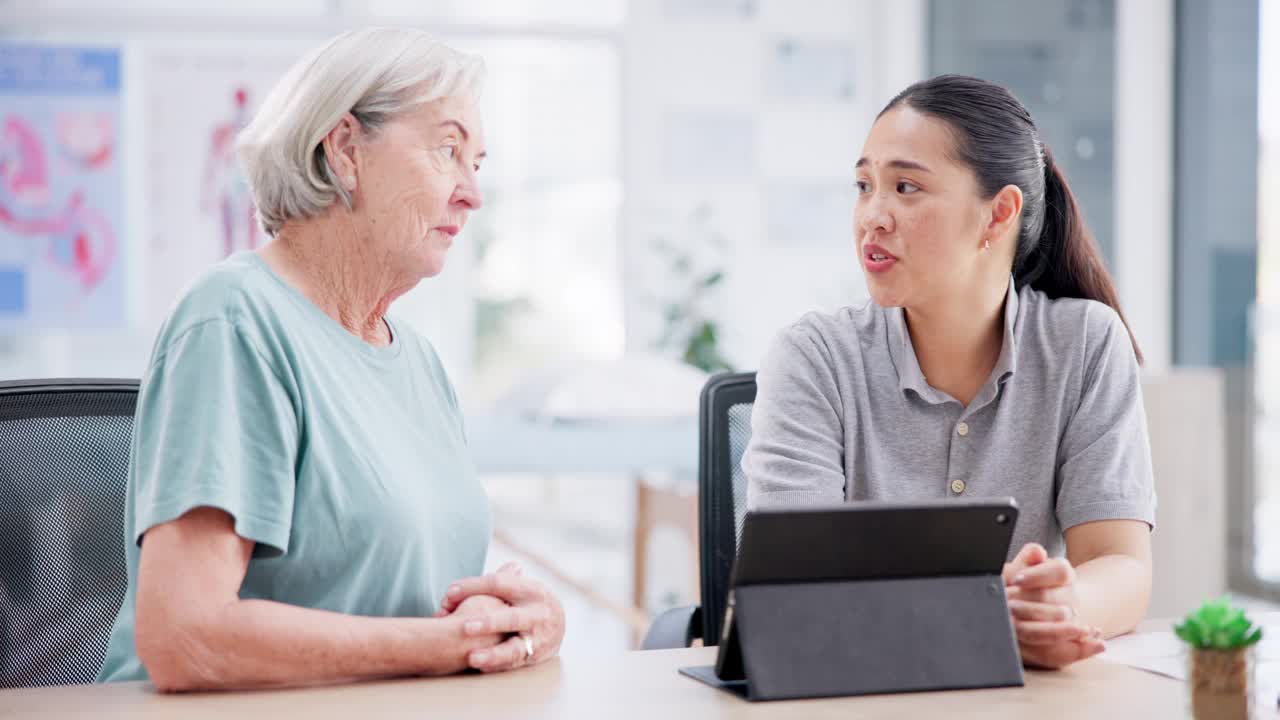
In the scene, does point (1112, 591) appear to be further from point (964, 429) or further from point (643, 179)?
point (643, 179)

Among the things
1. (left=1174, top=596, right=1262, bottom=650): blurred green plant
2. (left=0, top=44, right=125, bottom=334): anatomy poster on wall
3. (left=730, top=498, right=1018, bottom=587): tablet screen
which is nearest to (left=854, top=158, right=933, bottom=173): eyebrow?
(left=730, top=498, right=1018, bottom=587): tablet screen

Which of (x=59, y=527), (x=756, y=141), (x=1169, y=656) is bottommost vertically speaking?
(x=1169, y=656)

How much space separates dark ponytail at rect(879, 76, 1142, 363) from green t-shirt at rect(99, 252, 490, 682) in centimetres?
78

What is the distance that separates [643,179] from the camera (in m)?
3.97

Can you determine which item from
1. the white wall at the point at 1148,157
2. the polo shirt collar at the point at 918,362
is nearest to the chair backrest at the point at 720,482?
the polo shirt collar at the point at 918,362

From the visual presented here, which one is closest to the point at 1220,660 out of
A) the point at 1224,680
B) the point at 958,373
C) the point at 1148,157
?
the point at 1224,680

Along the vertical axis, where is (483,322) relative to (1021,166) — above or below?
below

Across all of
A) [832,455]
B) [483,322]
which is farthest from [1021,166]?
[483,322]

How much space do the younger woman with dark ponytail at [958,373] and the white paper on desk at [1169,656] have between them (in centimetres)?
16

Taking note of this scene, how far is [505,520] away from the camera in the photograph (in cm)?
398

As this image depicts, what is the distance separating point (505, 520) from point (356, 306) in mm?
2633

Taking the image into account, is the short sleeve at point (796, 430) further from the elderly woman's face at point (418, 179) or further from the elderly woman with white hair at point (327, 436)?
the elderly woman's face at point (418, 179)

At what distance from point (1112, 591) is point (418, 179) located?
2.94 ft

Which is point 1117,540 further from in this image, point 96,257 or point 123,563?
point 96,257
